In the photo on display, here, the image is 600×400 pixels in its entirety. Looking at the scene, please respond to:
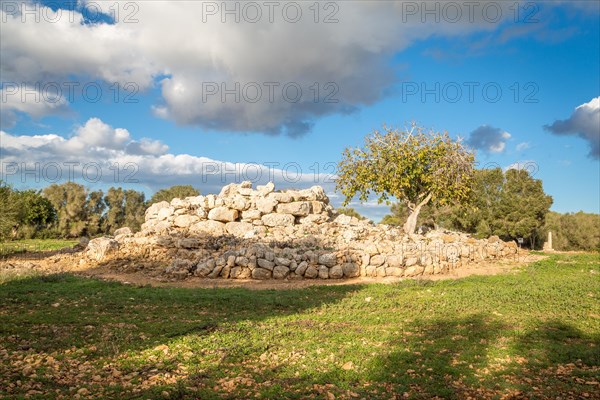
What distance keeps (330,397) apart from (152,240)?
75.3ft

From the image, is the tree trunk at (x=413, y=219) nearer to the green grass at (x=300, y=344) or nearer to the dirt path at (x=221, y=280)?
the dirt path at (x=221, y=280)

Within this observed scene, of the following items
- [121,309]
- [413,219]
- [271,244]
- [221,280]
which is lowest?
[221,280]

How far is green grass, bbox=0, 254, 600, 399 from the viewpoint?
8.43 m

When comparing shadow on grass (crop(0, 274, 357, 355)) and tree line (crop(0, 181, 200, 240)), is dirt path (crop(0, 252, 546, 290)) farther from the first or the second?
→ tree line (crop(0, 181, 200, 240))

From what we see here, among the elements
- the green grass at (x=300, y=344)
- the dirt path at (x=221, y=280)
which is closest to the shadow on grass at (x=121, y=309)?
the green grass at (x=300, y=344)

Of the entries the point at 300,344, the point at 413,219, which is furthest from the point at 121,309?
the point at 413,219

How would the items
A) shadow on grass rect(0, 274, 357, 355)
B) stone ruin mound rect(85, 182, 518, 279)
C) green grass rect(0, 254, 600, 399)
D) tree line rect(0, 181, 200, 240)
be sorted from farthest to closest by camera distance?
1. tree line rect(0, 181, 200, 240)
2. stone ruin mound rect(85, 182, 518, 279)
3. shadow on grass rect(0, 274, 357, 355)
4. green grass rect(0, 254, 600, 399)

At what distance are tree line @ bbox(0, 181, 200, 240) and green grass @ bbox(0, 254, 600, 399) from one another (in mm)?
43982

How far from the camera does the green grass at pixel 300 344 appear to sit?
8.43m

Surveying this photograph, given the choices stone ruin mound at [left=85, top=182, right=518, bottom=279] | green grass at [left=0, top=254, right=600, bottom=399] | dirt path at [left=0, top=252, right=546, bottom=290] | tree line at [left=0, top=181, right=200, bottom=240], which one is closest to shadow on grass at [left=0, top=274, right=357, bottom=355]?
green grass at [left=0, top=254, right=600, bottom=399]

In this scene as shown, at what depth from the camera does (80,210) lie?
219ft

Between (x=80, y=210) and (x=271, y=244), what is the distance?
164 feet

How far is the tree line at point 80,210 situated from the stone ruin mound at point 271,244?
2821 cm

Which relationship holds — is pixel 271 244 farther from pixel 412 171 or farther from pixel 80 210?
pixel 80 210
